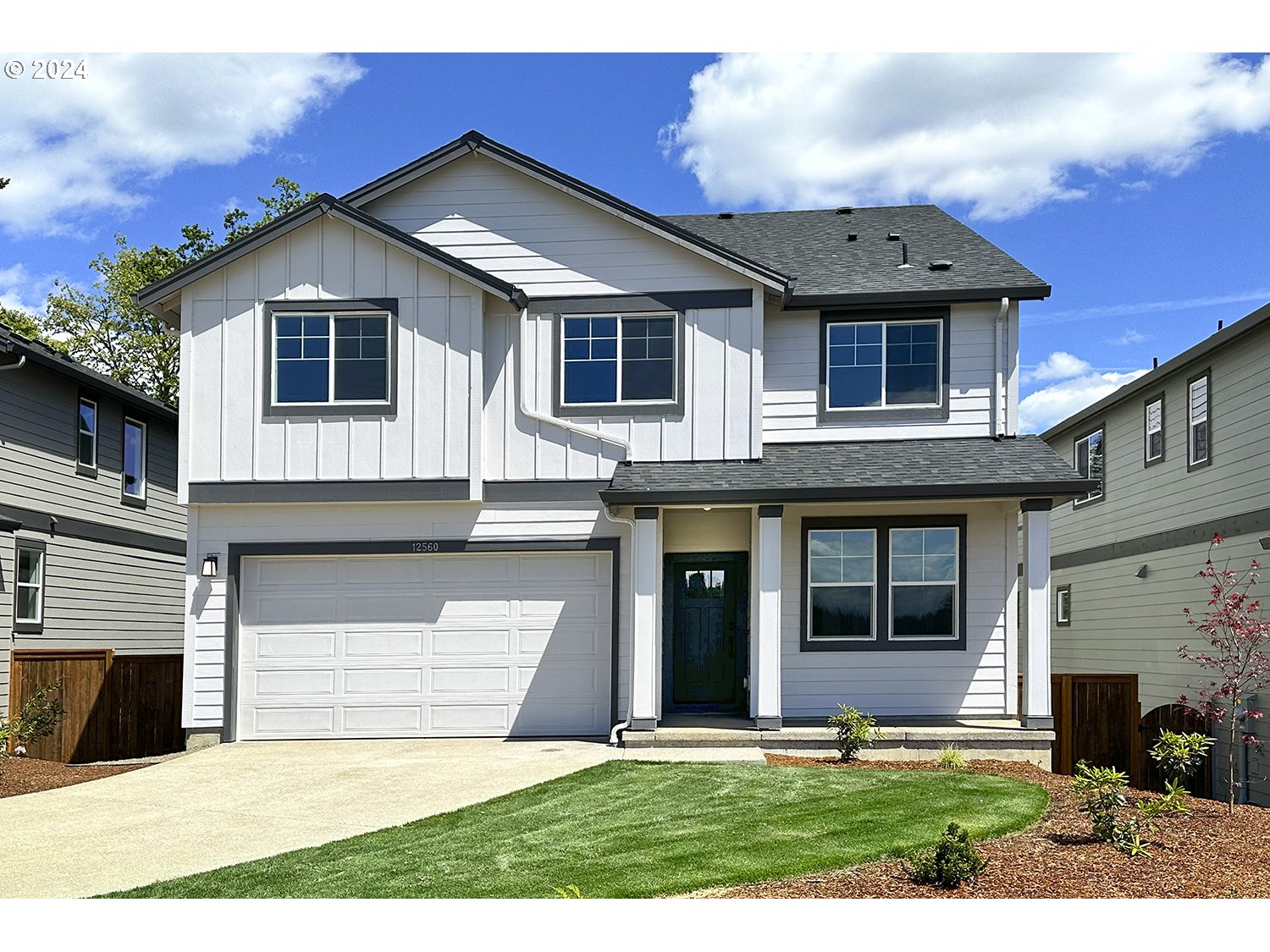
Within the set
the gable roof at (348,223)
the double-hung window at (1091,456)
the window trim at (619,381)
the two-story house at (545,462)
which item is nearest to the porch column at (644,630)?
the two-story house at (545,462)

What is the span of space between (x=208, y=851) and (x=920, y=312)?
35.9 ft

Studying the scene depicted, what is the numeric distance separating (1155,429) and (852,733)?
9.19 m

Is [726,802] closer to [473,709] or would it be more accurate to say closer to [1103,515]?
[473,709]

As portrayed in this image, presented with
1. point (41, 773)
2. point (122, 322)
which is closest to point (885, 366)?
point (41, 773)

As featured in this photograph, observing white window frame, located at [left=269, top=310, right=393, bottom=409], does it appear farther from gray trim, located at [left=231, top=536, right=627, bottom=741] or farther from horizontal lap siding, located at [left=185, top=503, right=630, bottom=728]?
gray trim, located at [left=231, top=536, right=627, bottom=741]

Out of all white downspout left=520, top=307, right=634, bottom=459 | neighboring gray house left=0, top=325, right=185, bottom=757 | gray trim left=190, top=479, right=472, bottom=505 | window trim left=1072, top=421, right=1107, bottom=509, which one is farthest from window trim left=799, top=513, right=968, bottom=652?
neighboring gray house left=0, top=325, right=185, bottom=757

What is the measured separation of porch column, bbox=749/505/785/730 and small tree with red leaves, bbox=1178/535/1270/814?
15.2 feet

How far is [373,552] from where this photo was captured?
15062mm

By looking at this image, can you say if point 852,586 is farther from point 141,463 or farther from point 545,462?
point 141,463

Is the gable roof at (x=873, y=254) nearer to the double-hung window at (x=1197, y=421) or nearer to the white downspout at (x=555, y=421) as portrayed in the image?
the white downspout at (x=555, y=421)

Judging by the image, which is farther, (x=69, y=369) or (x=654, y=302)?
(x=69, y=369)

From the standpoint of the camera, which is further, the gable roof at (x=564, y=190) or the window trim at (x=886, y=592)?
the gable roof at (x=564, y=190)

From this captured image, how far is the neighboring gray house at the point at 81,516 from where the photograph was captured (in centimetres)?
1644

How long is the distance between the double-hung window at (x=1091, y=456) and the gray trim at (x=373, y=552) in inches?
406
